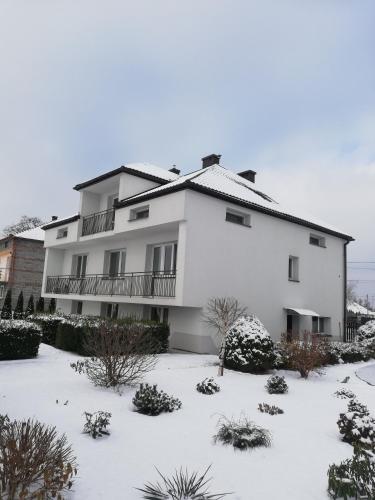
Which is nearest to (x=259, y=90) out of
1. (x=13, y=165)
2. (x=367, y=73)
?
(x=367, y=73)

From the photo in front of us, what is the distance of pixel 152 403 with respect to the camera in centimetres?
670

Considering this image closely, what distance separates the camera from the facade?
104 feet

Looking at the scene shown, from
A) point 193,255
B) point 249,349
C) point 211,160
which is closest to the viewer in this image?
point 249,349

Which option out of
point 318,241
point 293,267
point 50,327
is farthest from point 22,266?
point 318,241

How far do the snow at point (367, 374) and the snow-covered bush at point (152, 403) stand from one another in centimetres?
649

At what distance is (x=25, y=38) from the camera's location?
934cm

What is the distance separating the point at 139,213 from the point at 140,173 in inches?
84.7

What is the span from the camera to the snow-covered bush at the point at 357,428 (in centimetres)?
570

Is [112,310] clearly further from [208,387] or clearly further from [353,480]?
[353,480]

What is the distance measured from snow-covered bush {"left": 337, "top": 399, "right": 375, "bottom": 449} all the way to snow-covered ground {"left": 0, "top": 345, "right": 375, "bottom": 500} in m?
0.16

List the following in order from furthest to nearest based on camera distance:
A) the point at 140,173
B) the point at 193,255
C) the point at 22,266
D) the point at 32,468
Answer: the point at 22,266 → the point at 140,173 → the point at 193,255 → the point at 32,468

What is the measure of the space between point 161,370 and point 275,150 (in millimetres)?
7571

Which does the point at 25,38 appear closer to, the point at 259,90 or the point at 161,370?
the point at 259,90

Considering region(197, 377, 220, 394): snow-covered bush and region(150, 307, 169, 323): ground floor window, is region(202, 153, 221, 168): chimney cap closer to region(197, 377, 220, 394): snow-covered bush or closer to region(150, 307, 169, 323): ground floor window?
region(150, 307, 169, 323): ground floor window
